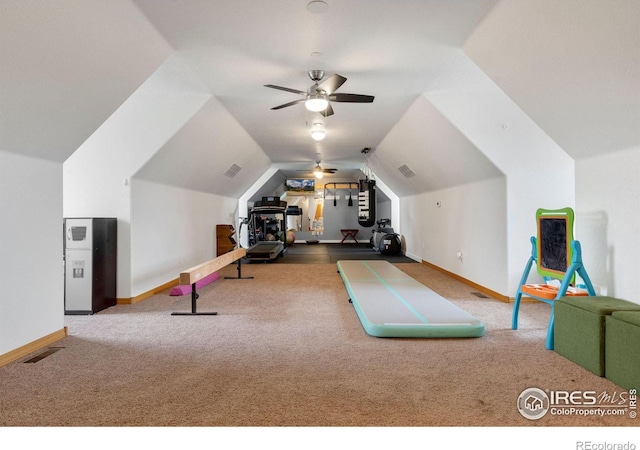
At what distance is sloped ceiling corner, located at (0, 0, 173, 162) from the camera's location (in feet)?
7.34

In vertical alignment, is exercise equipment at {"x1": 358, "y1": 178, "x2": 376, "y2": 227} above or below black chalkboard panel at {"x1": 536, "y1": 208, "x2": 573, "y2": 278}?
above

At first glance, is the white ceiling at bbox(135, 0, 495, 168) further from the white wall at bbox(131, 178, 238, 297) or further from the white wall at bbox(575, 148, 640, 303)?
the white wall at bbox(131, 178, 238, 297)

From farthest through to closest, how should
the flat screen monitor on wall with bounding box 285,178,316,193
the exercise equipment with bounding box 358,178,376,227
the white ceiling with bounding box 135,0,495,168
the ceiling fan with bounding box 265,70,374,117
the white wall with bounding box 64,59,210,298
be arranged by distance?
the flat screen monitor on wall with bounding box 285,178,316,193 < the exercise equipment with bounding box 358,178,376,227 < the white wall with bounding box 64,59,210,298 < the ceiling fan with bounding box 265,70,374,117 < the white ceiling with bounding box 135,0,495,168

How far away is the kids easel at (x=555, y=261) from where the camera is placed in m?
3.13

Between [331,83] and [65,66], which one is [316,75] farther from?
[65,66]

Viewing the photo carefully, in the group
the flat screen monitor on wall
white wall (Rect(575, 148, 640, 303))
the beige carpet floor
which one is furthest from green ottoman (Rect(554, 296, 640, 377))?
the flat screen monitor on wall

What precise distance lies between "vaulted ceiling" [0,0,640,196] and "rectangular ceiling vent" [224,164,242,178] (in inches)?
112

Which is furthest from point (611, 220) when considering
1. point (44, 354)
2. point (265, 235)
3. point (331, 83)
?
point (265, 235)

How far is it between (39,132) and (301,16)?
7.83 ft

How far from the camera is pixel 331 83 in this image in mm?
3697

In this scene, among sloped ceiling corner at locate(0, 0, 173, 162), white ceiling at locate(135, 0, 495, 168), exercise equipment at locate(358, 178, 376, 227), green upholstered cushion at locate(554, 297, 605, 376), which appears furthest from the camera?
exercise equipment at locate(358, 178, 376, 227)

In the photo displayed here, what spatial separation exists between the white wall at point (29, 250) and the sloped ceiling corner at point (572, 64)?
4091 mm

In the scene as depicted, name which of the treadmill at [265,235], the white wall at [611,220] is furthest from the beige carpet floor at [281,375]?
the treadmill at [265,235]
